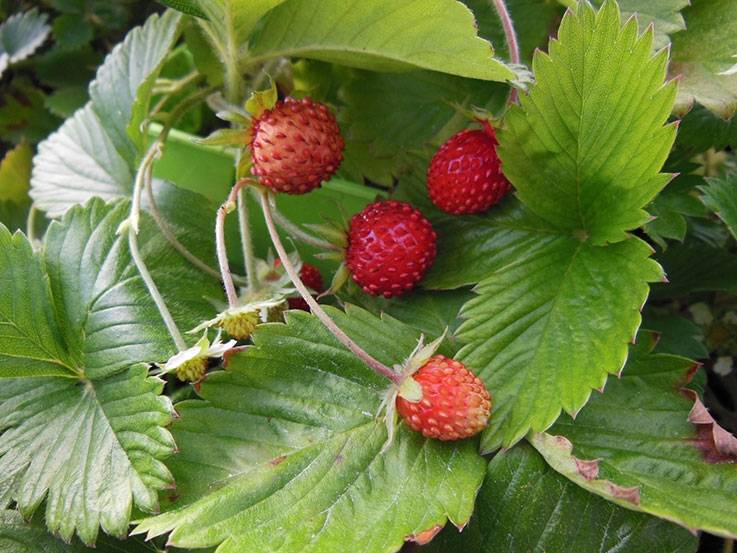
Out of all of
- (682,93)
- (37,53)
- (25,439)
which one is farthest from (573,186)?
(37,53)

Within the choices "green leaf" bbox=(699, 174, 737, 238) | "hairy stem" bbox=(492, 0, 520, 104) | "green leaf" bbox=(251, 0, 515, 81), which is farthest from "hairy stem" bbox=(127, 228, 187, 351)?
"green leaf" bbox=(699, 174, 737, 238)

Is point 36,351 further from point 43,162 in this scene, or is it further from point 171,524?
point 43,162

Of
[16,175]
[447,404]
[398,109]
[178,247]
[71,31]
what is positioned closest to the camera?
[447,404]

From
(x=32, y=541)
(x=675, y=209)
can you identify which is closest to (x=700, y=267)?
(x=675, y=209)

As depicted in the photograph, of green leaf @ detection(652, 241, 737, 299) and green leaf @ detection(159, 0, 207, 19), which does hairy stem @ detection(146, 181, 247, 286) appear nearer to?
green leaf @ detection(159, 0, 207, 19)

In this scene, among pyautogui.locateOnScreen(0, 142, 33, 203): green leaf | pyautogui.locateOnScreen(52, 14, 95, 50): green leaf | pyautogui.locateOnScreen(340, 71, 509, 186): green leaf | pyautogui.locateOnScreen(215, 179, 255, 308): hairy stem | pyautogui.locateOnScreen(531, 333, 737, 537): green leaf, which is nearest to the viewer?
pyautogui.locateOnScreen(531, 333, 737, 537): green leaf

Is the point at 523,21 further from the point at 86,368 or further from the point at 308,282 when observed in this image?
the point at 86,368

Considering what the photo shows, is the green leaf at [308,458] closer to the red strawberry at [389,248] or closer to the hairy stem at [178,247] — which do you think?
the red strawberry at [389,248]
